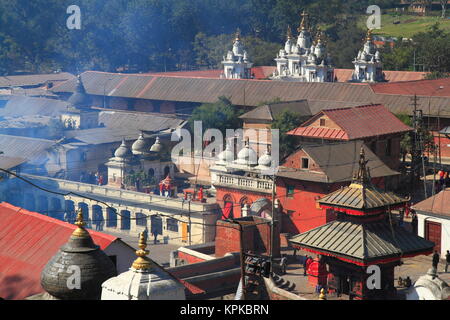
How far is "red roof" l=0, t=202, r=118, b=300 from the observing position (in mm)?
22188

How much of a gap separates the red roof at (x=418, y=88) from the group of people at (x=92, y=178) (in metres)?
19.4

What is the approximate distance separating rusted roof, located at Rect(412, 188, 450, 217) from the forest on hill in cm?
6801

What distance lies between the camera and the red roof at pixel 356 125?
147ft

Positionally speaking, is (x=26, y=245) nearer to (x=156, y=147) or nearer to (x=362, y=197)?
(x=362, y=197)

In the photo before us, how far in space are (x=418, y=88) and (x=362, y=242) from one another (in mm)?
42715

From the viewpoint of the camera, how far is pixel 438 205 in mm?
33188

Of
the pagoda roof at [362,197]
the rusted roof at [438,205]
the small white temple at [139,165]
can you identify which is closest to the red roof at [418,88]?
the small white temple at [139,165]

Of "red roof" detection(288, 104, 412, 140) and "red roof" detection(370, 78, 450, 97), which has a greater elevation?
"red roof" detection(370, 78, 450, 97)

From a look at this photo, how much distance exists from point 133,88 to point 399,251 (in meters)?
55.3

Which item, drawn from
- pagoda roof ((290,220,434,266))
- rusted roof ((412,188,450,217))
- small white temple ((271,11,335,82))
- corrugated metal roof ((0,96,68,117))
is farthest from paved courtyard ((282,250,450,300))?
small white temple ((271,11,335,82))

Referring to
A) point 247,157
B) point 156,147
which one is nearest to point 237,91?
point 156,147

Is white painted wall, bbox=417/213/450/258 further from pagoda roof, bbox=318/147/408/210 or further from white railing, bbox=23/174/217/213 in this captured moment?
pagoda roof, bbox=318/147/408/210

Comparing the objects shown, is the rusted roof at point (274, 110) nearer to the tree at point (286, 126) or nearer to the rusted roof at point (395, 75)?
the tree at point (286, 126)
